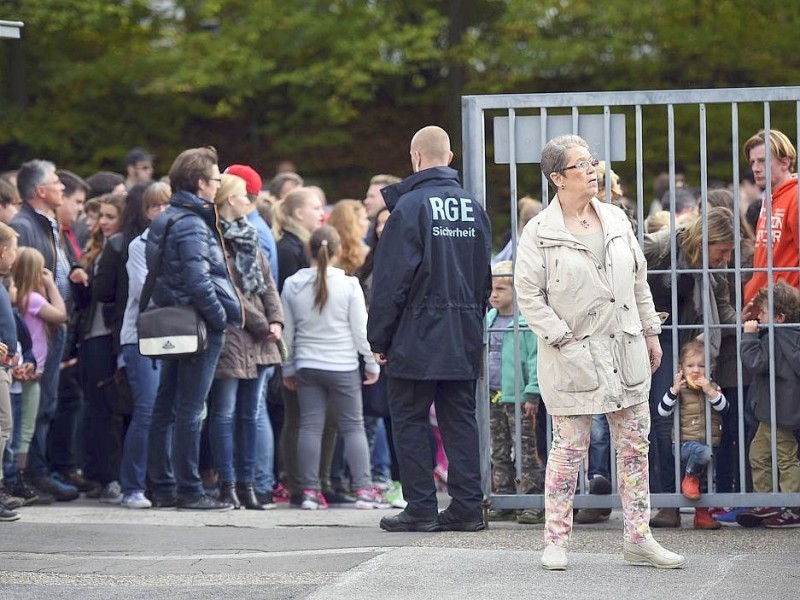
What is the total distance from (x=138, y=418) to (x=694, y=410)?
359 cm

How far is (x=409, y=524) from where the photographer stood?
821cm

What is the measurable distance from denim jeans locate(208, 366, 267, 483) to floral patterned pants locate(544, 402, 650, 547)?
3.15 m

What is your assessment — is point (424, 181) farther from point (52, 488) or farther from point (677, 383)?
point (52, 488)

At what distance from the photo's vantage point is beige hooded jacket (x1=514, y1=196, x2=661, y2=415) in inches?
267

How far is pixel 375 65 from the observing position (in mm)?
22359

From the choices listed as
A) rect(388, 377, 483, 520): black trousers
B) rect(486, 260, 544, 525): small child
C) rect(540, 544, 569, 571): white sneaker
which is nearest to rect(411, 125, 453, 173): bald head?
rect(486, 260, 544, 525): small child

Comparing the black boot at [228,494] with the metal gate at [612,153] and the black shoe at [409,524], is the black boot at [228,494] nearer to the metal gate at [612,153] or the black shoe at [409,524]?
the black shoe at [409,524]

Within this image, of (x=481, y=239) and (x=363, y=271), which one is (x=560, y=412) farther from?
(x=363, y=271)

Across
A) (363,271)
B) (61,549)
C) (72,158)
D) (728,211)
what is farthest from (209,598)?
(72,158)

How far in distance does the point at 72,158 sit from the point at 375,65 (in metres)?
5.14

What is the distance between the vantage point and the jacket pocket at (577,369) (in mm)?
6770

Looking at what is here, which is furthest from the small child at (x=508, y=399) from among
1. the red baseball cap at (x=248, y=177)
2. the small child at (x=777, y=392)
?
the red baseball cap at (x=248, y=177)

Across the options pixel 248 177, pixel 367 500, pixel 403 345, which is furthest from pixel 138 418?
pixel 403 345

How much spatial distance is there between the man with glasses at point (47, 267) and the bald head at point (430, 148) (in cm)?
305
